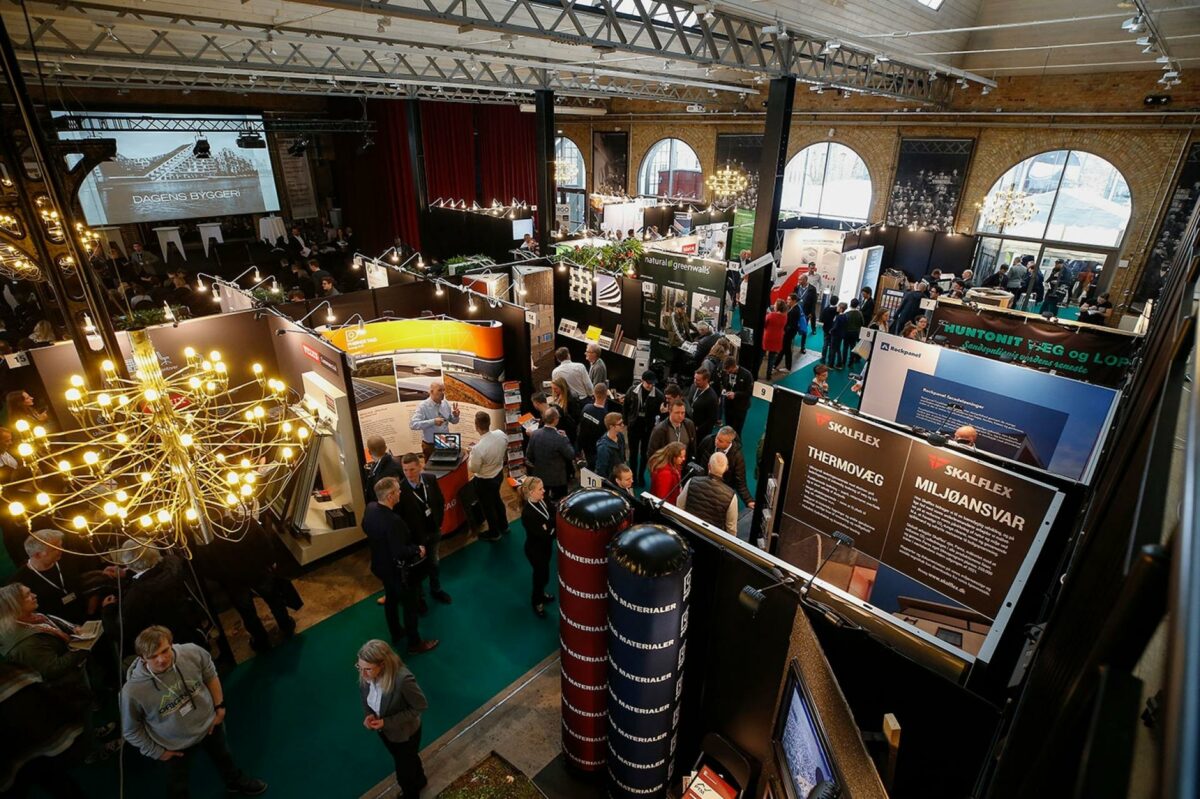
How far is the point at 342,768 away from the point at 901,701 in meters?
3.28

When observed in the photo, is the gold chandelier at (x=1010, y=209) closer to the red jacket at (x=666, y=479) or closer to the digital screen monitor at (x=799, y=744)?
the red jacket at (x=666, y=479)

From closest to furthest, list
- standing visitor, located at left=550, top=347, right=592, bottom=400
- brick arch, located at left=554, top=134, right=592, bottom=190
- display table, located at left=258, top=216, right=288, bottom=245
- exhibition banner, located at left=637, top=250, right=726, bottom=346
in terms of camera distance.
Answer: standing visitor, located at left=550, top=347, right=592, bottom=400
exhibition banner, located at left=637, top=250, right=726, bottom=346
display table, located at left=258, top=216, right=288, bottom=245
brick arch, located at left=554, top=134, right=592, bottom=190

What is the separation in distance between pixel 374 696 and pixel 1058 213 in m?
14.9

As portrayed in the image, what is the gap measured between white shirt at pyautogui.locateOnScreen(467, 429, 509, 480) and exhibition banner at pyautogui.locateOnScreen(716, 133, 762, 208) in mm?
13807

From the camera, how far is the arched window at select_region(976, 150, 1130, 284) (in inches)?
454

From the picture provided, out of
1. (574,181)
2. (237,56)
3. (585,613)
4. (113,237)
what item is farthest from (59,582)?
(574,181)

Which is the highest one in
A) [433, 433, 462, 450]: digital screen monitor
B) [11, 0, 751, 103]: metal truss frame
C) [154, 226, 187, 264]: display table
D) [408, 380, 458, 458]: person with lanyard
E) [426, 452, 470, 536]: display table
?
[11, 0, 751, 103]: metal truss frame

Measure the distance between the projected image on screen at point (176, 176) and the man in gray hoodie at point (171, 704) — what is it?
42.3 ft

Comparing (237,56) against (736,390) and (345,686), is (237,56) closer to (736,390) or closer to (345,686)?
(736,390)

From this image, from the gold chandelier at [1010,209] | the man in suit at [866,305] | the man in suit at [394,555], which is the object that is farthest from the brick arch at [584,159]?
the man in suit at [394,555]

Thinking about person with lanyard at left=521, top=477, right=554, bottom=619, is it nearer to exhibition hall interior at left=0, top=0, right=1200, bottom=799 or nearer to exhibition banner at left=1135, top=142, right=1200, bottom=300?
exhibition hall interior at left=0, top=0, right=1200, bottom=799

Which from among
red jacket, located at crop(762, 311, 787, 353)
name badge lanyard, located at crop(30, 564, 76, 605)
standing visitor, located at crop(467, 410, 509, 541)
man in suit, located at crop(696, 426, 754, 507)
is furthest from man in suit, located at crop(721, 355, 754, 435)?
name badge lanyard, located at crop(30, 564, 76, 605)

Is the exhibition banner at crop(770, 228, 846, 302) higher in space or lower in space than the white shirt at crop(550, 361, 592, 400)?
higher

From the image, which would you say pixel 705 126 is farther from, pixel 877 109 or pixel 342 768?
pixel 342 768
